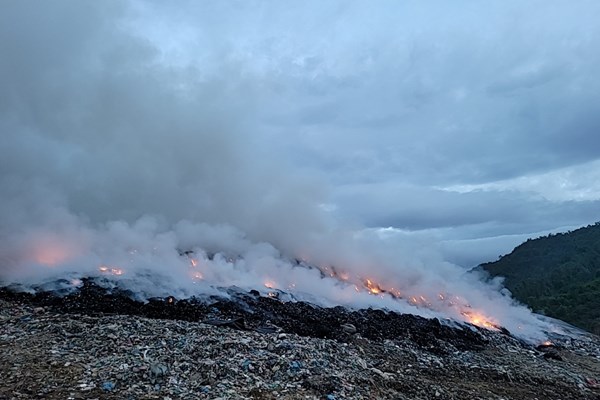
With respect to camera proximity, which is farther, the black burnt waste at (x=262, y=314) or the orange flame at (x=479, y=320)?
the orange flame at (x=479, y=320)

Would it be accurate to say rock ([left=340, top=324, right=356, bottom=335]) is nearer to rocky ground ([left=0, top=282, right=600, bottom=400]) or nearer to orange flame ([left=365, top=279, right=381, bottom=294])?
rocky ground ([left=0, top=282, right=600, bottom=400])

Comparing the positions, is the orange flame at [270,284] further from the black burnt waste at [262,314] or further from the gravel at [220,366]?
the gravel at [220,366]

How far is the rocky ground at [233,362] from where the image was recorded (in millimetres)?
9430

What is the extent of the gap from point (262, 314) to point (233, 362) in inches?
280

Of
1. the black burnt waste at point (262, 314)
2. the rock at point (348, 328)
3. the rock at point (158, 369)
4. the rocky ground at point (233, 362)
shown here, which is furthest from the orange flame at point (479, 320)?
the rock at point (158, 369)

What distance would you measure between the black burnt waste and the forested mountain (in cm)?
2599

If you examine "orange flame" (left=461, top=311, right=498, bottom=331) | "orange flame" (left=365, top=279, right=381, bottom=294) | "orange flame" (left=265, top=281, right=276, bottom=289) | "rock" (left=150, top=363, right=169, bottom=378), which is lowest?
"orange flame" (left=461, top=311, right=498, bottom=331)

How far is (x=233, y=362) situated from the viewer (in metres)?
10.9

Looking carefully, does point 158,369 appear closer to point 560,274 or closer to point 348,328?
point 348,328

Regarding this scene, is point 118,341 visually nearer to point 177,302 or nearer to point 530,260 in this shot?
point 177,302

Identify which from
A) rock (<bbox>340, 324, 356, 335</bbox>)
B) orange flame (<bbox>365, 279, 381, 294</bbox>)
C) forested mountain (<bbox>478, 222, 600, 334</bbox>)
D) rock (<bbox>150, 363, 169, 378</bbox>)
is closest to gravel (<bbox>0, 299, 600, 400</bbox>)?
rock (<bbox>150, 363, 169, 378</bbox>)

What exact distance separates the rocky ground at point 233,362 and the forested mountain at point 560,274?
92.6 feet

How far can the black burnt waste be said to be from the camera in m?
15.7

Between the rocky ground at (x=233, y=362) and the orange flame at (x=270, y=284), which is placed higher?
the orange flame at (x=270, y=284)
